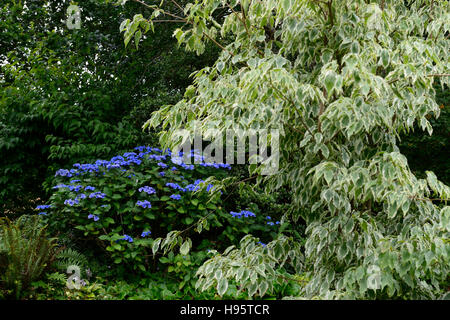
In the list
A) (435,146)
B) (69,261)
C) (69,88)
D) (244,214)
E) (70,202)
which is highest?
(69,88)

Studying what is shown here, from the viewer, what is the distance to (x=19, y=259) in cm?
316

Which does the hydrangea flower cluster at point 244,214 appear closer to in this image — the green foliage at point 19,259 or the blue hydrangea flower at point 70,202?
the blue hydrangea flower at point 70,202

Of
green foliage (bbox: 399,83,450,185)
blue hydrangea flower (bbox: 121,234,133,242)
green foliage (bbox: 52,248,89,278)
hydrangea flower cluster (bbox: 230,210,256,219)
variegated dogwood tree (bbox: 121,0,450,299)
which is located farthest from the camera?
green foliage (bbox: 399,83,450,185)

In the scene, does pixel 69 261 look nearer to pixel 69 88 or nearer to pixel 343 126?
pixel 343 126

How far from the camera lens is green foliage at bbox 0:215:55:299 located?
121 inches

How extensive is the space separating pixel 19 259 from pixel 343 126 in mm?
2402

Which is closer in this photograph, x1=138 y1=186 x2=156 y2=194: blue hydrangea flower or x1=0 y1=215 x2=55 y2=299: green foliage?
x1=0 y1=215 x2=55 y2=299: green foliage

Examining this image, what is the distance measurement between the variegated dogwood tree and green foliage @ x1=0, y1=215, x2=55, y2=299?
4.53 ft

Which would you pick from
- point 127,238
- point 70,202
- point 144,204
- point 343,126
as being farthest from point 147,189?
point 343,126

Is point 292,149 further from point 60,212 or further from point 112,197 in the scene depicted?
point 60,212

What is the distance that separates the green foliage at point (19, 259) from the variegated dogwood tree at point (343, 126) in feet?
4.53

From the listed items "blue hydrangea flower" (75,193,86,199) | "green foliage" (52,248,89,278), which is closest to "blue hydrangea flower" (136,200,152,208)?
"blue hydrangea flower" (75,193,86,199)

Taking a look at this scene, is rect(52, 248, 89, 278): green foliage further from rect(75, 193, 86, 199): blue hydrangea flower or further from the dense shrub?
rect(75, 193, 86, 199): blue hydrangea flower

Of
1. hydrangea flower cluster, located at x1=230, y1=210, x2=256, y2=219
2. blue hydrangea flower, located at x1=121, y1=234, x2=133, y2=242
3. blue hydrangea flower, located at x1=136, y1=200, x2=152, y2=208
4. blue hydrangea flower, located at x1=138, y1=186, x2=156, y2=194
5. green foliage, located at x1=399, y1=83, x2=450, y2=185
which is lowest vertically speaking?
blue hydrangea flower, located at x1=121, y1=234, x2=133, y2=242
